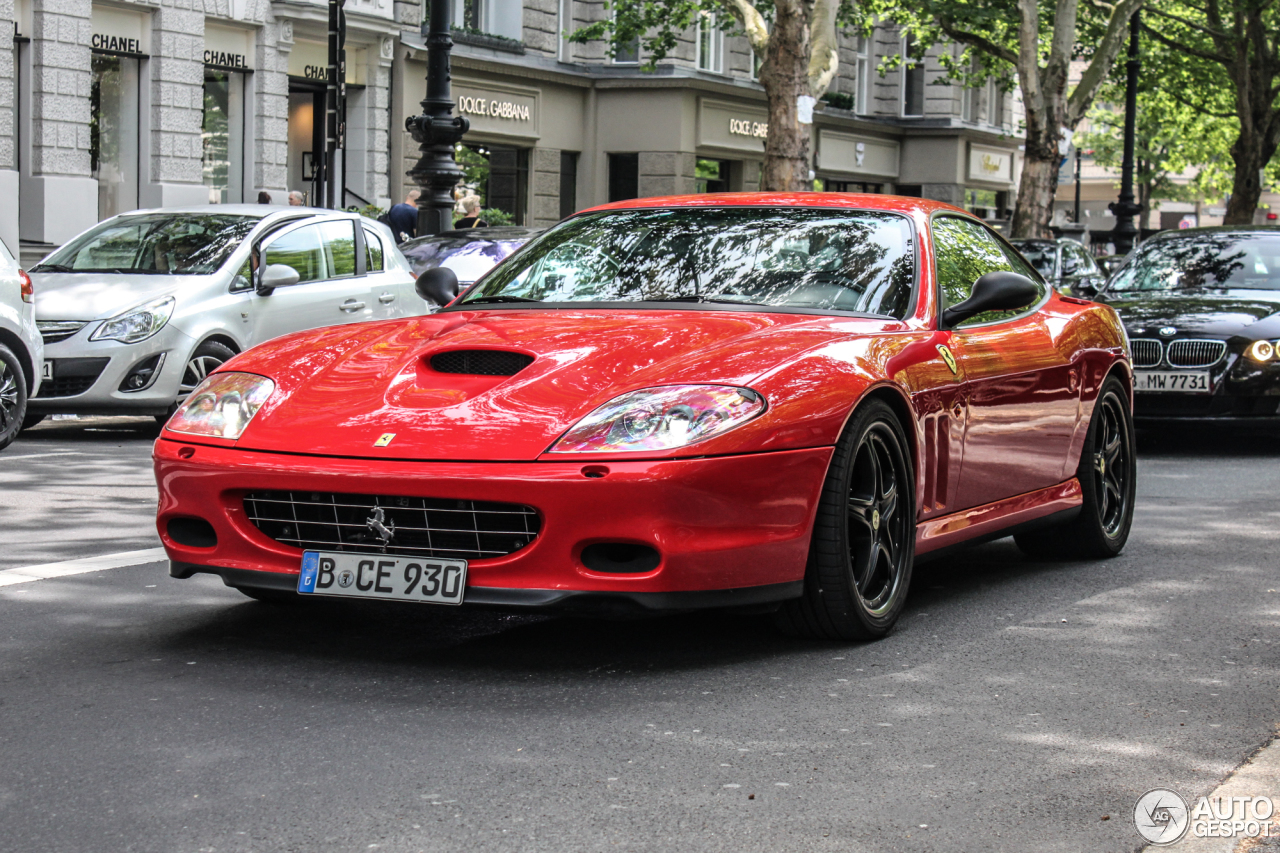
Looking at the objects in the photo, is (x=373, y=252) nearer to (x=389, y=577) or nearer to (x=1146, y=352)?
(x=1146, y=352)

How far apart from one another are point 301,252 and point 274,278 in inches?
30.5

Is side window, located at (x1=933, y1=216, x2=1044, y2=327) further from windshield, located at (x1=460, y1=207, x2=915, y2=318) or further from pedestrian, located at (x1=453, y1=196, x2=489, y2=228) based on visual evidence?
pedestrian, located at (x1=453, y1=196, x2=489, y2=228)

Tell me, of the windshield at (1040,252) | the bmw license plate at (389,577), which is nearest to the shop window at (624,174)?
the windshield at (1040,252)

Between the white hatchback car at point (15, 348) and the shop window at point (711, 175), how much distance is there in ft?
92.1

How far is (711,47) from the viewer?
126ft

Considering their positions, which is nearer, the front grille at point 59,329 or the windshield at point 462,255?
the front grille at point 59,329

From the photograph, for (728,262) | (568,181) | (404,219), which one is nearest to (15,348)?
(728,262)

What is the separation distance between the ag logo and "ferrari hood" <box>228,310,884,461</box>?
5.34 feet

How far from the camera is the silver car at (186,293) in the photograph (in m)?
11.4

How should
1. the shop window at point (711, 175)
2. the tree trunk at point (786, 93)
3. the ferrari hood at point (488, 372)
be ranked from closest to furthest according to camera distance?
the ferrari hood at point (488, 372) < the tree trunk at point (786, 93) < the shop window at point (711, 175)

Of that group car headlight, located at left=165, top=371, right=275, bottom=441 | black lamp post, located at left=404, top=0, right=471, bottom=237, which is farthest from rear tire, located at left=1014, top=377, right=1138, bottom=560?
black lamp post, located at left=404, top=0, right=471, bottom=237

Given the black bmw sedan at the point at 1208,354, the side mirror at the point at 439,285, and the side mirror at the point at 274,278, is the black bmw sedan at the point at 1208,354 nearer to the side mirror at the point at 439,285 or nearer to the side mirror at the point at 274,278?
the side mirror at the point at 274,278

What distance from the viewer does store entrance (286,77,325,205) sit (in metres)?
28.9

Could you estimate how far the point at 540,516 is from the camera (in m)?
4.77
